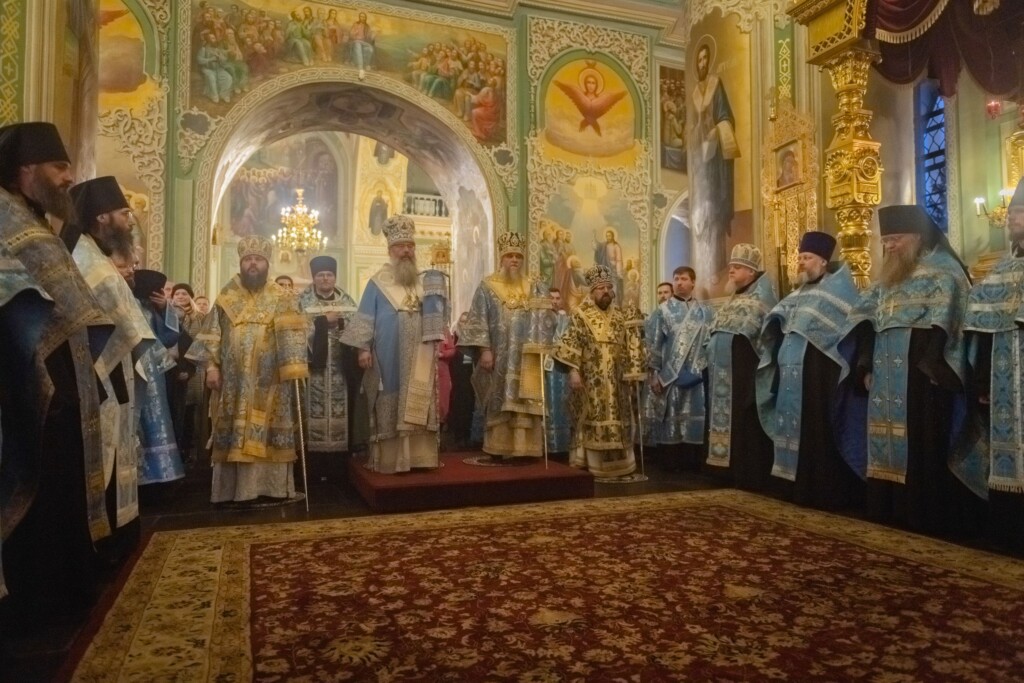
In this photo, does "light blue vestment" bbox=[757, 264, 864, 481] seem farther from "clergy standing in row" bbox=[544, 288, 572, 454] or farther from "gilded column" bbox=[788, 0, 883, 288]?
"clergy standing in row" bbox=[544, 288, 572, 454]

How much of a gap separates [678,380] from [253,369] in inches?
165

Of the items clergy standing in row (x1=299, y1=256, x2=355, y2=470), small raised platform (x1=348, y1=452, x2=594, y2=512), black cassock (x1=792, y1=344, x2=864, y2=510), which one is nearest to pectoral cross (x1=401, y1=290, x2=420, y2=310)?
clergy standing in row (x1=299, y1=256, x2=355, y2=470)

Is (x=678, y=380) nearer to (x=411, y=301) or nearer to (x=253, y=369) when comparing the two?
(x=411, y=301)

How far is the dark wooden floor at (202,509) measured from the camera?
2.59 metres

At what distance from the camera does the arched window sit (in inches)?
428

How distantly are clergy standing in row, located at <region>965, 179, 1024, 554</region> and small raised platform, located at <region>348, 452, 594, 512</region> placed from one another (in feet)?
9.15

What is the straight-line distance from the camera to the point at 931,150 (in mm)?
11039

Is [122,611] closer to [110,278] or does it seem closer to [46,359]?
[46,359]

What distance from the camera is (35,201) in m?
3.13

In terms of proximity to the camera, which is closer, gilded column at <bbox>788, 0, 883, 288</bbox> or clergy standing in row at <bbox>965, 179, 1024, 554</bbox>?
clergy standing in row at <bbox>965, 179, 1024, 554</bbox>

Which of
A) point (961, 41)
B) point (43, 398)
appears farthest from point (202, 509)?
point (961, 41)

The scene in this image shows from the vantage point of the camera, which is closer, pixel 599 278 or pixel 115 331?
pixel 115 331

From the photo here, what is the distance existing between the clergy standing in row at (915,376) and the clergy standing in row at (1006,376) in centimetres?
25

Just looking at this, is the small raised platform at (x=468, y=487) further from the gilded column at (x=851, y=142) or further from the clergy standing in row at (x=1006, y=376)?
the gilded column at (x=851, y=142)
